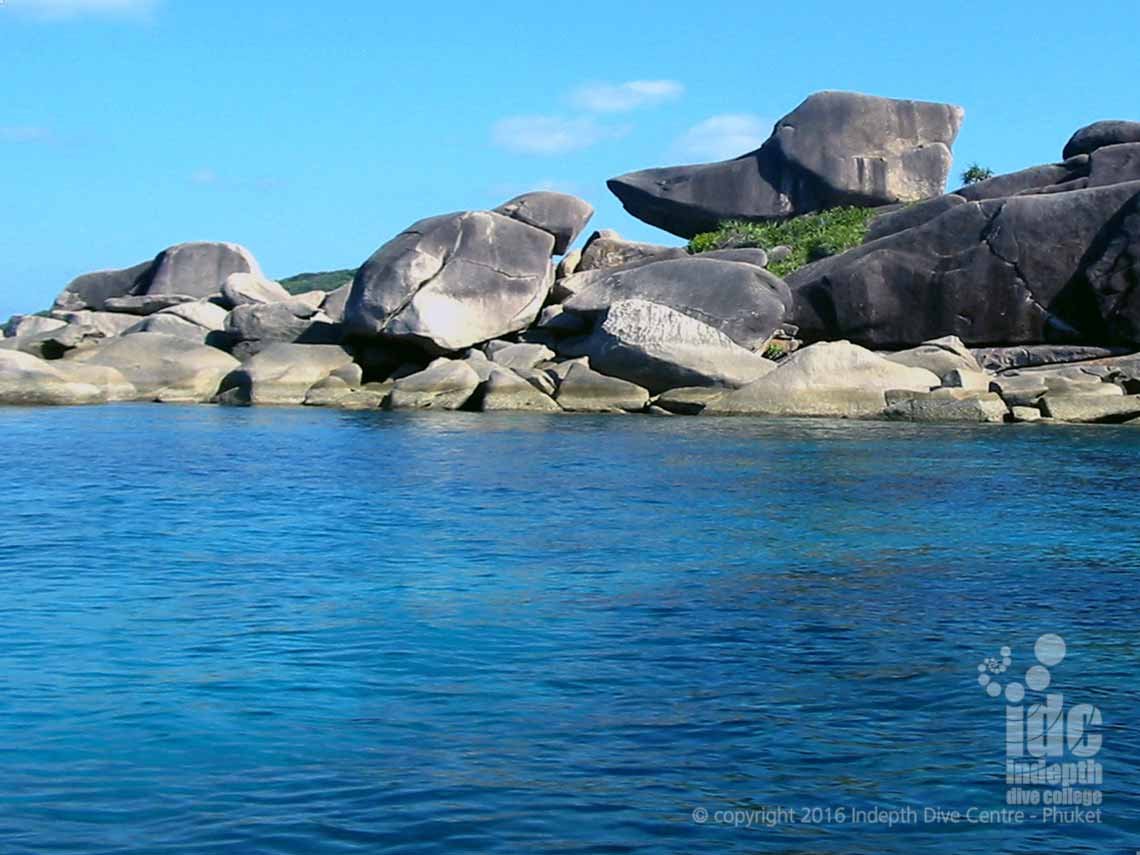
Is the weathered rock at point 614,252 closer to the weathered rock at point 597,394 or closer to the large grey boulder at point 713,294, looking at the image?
the large grey boulder at point 713,294

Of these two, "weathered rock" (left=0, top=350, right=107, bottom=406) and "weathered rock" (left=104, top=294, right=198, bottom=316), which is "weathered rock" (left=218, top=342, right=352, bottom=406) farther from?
"weathered rock" (left=104, top=294, right=198, bottom=316)

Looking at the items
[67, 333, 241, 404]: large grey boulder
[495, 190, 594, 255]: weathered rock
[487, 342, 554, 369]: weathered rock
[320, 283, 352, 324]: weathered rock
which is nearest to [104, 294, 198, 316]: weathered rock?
[320, 283, 352, 324]: weathered rock

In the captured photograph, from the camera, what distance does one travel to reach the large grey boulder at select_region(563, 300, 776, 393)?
101ft

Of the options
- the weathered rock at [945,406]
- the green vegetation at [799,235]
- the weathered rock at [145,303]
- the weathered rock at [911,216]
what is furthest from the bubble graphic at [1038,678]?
the weathered rock at [145,303]

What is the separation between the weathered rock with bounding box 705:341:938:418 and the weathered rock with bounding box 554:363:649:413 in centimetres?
190

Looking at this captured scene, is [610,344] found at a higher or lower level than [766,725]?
higher

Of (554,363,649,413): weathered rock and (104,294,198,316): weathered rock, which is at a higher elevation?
(104,294,198,316): weathered rock

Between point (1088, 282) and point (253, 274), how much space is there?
2452cm

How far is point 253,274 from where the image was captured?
4459cm

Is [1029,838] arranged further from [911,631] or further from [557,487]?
[557,487]

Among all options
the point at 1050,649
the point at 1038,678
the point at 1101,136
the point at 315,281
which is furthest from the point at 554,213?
the point at 315,281

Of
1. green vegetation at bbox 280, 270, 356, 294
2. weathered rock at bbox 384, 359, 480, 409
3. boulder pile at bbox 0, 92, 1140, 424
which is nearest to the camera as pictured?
boulder pile at bbox 0, 92, 1140, 424

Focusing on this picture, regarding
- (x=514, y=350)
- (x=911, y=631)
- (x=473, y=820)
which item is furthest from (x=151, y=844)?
(x=514, y=350)

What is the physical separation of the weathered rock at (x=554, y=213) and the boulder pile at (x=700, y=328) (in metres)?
0.06
